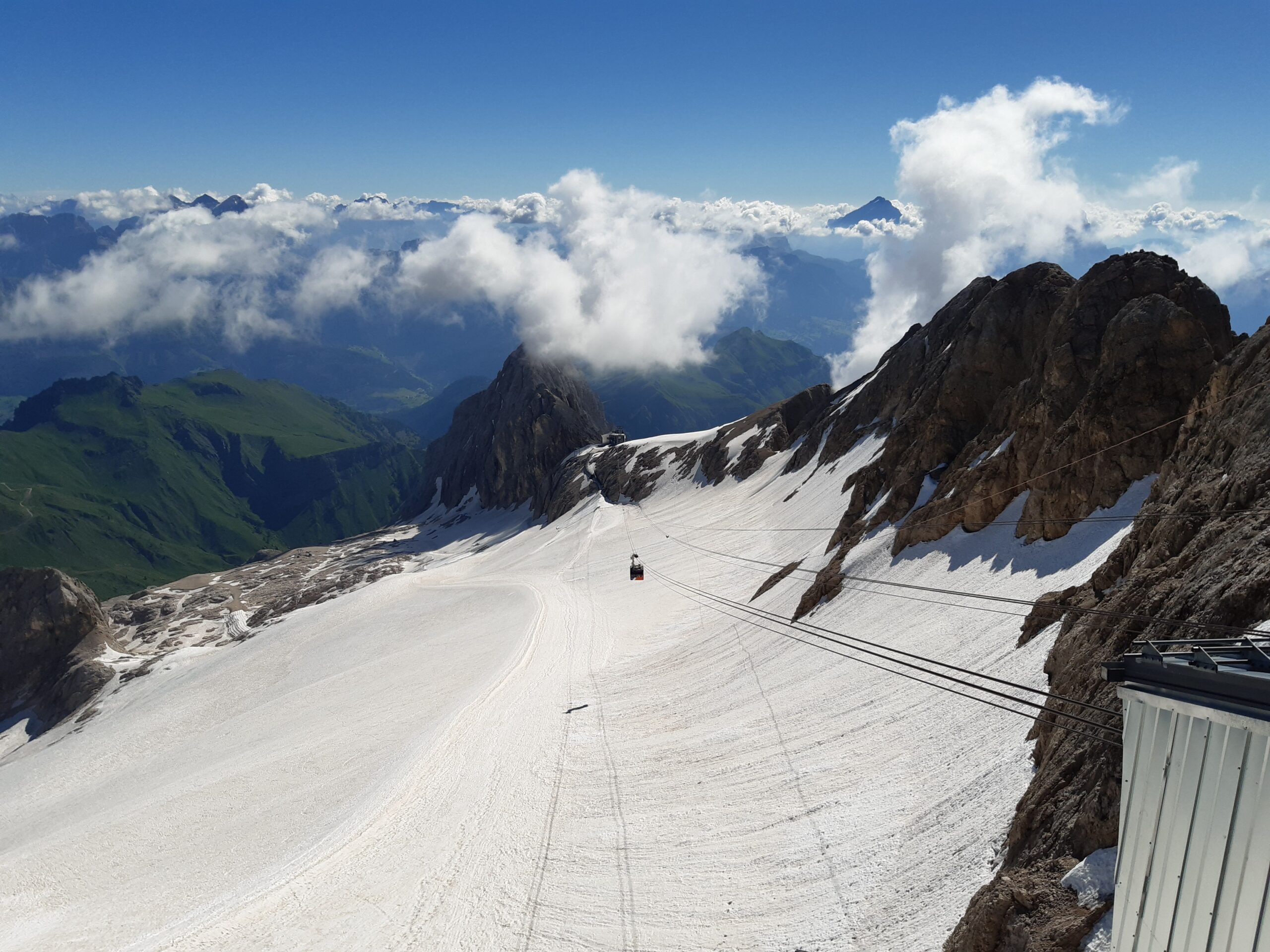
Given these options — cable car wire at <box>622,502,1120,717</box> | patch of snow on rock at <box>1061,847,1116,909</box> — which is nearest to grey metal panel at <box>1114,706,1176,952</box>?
patch of snow on rock at <box>1061,847,1116,909</box>

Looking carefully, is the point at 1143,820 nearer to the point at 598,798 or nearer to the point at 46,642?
the point at 598,798

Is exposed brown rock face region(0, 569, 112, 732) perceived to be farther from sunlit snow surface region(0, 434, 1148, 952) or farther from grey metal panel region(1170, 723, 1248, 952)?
grey metal panel region(1170, 723, 1248, 952)

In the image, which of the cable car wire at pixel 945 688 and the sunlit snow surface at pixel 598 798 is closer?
the cable car wire at pixel 945 688

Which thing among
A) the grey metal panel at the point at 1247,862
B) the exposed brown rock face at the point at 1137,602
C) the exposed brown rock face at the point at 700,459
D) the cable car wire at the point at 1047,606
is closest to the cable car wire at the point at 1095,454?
the exposed brown rock face at the point at 1137,602

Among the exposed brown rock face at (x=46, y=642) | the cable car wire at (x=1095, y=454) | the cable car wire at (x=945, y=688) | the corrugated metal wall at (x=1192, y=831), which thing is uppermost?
the cable car wire at (x=1095, y=454)

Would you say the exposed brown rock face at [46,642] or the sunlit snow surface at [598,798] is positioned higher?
the sunlit snow surface at [598,798]

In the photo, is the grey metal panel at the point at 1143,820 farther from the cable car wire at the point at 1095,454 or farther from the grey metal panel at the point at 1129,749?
the cable car wire at the point at 1095,454

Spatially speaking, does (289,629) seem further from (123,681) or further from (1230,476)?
(1230,476)
